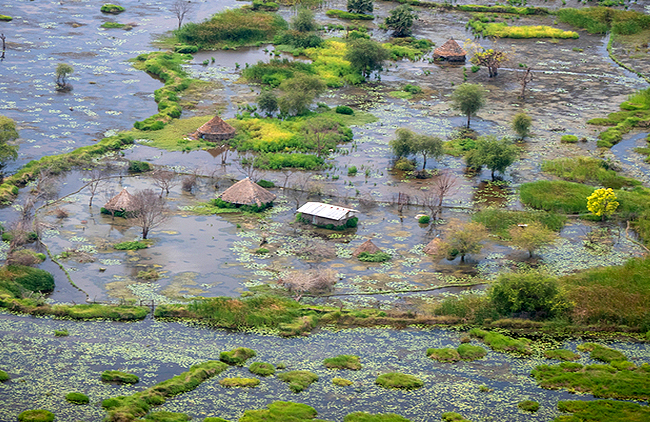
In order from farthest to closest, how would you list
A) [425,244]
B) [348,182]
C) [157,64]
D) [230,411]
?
[157,64] < [348,182] < [425,244] < [230,411]

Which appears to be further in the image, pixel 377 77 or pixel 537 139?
pixel 377 77

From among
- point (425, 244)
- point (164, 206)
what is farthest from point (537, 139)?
point (164, 206)

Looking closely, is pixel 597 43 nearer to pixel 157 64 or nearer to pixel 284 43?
pixel 284 43

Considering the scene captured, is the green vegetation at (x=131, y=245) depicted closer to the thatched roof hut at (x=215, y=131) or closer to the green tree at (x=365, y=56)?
the thatched roof hut at (x=215, y=131)

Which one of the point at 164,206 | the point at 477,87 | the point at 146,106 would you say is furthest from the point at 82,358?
the point at 477,87

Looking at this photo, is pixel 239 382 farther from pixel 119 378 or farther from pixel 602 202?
pixel 602 202

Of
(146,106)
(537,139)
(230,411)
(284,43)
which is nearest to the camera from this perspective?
(230,411)

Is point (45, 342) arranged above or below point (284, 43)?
below
